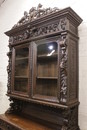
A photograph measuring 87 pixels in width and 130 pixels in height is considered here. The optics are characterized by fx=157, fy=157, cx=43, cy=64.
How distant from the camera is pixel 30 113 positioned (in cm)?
243

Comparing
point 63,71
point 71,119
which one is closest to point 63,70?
point 63,71

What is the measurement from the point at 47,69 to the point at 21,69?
50cm

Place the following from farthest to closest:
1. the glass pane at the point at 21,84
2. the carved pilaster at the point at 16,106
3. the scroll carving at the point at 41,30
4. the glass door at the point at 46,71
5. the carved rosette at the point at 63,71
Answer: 1. the carved pilaster at the point at 16,106
2. the glass pane at the point at 21,84
3. the glass door at the point at 46,71
4. the scroll carving at the point at 41,30
5. the carved rosette at the point at 63,71

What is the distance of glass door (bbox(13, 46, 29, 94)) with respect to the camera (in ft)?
7.43

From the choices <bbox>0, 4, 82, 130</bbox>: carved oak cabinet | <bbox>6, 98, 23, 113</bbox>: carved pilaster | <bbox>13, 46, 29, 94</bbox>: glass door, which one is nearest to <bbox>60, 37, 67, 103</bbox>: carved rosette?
<bbox>0, 4, 82, 130</bbox>: carved oak cabinet

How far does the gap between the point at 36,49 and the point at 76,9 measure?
748 mm

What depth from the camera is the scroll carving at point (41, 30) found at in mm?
1793

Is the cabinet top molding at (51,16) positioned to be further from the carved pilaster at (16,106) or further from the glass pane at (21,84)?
the carved pilaster at (16,106)

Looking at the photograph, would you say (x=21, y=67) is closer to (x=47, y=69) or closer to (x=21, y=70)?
(x=21, y=70)

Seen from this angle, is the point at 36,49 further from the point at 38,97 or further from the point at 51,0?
the point at 51,0

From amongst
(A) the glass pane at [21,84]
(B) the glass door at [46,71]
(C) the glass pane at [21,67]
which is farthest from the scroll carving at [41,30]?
(A) the glass pane at [21,84]

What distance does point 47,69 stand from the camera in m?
2.10

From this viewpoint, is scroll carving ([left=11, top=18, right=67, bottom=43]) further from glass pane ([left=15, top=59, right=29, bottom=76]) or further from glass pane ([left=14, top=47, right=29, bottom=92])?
glass pane ([left=15, top=59, right=29, bottom=76])

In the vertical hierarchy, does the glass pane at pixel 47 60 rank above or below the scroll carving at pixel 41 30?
below
